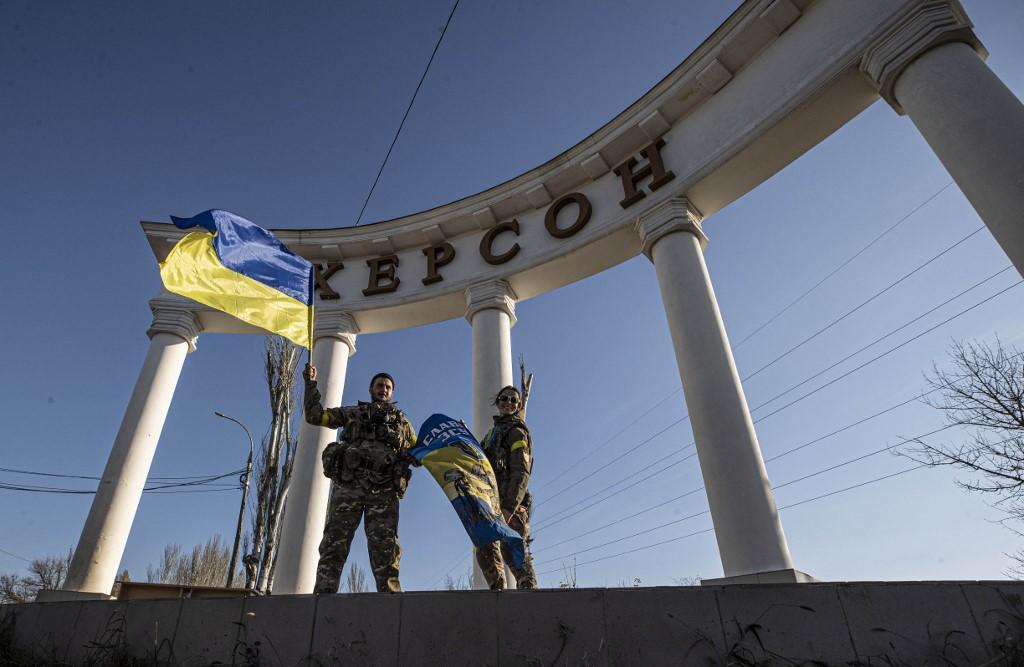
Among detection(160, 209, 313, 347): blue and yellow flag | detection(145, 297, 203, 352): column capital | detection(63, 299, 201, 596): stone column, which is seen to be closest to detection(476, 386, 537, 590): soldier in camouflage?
detection(160, 209, 313, 347): blue and yellow flag

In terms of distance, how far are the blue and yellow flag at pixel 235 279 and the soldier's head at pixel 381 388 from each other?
1264 millimetres

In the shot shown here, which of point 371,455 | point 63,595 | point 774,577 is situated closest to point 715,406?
point 774,577

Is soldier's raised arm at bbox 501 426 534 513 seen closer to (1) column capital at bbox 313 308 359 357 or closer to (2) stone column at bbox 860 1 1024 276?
(2) stone column at bbox 860 1 1024 276

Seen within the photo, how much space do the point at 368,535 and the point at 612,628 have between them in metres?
2.63

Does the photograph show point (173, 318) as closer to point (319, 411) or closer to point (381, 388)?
point (319, 411)

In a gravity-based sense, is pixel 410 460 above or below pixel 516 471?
above

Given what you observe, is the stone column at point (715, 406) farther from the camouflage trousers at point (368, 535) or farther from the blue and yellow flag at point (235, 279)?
the blue and yellow flag at point (235, 279)

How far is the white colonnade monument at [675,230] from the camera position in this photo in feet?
22.8

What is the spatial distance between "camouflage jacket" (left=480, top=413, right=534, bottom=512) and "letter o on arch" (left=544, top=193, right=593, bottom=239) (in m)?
6.24

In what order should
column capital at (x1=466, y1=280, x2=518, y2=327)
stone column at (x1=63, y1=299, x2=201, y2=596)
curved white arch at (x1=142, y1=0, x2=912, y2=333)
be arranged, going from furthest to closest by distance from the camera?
column capital at (x1=466, y1=280, x2=518, y2=327) → stone column at (x1=63, y1=299, x2=201, y2=596) → curved white arch at (x1=142, y1=0, x2=912, y2=333)

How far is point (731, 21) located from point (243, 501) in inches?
830

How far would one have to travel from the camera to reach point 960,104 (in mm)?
6762

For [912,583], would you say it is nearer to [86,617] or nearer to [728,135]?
[86,617]

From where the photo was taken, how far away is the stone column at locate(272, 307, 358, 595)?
966 centimetres
